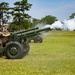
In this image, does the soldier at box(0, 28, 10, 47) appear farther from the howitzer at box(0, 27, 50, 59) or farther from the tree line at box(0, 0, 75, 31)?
the tree line at box(0, 0, 75, 31)

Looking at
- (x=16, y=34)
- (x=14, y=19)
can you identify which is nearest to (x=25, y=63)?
(x=16, y=34)

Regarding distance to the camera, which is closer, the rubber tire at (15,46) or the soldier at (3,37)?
the rubber tire at (15,46)

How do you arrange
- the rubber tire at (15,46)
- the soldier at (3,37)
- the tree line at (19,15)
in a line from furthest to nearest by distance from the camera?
the tree line at (19,15)
the soldier at (3,37)
the rubber tire at (15,46)

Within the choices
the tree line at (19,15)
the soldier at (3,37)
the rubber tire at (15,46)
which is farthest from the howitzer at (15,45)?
the tree line at (19,15)

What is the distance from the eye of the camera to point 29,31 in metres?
17.5

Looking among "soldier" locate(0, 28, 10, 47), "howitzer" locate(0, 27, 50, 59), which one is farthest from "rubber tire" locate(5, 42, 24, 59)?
"soldier" locate(0, 28, 10, 47)

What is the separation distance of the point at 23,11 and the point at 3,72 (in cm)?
Answer: 4248

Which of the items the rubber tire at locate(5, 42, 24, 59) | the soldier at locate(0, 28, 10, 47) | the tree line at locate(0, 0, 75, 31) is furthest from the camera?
the tree line at locate(0, 0, 75, 31)

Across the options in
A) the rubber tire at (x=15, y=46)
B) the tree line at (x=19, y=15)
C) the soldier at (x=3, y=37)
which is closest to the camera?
the rubber tire at (x=15, y=46)

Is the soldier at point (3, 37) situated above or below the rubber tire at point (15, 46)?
above

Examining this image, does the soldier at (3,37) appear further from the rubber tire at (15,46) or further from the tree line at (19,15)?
the tree line at (19,15)

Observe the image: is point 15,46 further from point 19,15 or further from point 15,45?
point 19,15

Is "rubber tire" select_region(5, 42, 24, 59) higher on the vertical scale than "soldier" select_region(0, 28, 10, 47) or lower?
lower

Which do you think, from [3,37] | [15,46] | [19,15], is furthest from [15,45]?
[19,15]
